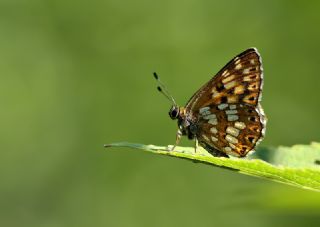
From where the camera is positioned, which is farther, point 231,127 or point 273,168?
point 231,127

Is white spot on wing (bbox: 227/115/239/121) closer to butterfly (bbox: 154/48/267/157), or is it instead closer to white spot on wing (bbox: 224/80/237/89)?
butterfly (bbox: 154/48/267/157)

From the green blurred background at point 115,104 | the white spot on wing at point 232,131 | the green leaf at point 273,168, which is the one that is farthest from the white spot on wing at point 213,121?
the green blurred background at point 115,104

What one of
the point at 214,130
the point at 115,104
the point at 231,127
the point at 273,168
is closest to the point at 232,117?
the point at 231,127

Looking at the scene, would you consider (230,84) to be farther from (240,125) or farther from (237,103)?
(240,125)

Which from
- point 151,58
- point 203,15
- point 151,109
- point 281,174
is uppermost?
point 203,15

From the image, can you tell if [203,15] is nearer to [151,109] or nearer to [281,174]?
[151,109]

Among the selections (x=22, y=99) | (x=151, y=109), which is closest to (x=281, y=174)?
(x=151, y=109)

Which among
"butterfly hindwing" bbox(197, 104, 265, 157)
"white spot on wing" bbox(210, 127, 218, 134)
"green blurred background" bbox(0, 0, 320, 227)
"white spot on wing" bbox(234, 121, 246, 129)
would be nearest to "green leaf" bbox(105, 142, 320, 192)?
"butterfly hindwing" bbox(197, 104, 265, 157)

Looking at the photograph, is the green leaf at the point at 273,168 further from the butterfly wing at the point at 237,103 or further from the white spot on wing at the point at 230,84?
the white spot on wing at the point at 230,84
